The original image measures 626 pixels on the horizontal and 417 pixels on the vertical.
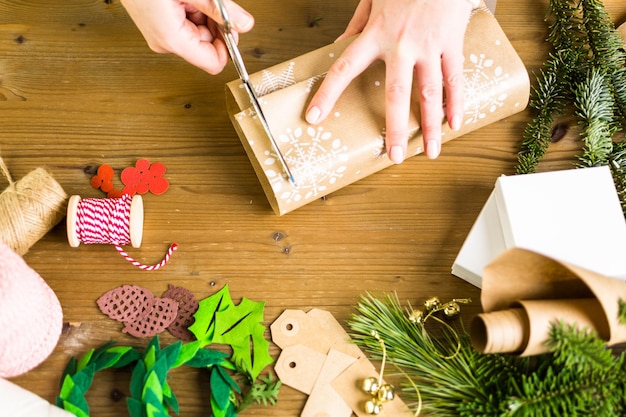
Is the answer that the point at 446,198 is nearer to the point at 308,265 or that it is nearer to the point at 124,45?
the point at 308,265

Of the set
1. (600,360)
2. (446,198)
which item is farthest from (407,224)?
(600,360)

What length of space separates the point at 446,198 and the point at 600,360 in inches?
14.5

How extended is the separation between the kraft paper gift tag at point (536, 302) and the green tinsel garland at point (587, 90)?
0.82 feet

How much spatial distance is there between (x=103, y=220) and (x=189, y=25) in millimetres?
328

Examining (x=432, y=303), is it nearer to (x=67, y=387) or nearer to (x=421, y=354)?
(x=421, y=354)

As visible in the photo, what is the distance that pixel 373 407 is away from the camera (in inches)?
32.8

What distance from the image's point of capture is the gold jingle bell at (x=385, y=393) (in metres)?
0.84

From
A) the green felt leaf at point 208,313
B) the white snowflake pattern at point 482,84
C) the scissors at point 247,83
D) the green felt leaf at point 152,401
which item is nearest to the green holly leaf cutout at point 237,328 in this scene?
the green felt leaf at point 208,313

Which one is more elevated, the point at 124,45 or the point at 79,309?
the point at 124,45

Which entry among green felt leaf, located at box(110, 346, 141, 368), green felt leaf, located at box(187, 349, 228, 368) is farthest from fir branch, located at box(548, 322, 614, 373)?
green felt leaf, located at box(110, 346, 141, 368)

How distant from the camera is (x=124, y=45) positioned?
3.57 feet

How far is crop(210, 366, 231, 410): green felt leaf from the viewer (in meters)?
0.83

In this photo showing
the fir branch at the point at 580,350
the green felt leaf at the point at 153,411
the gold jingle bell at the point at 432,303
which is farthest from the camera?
the gold jingle bell at the point at 432,303

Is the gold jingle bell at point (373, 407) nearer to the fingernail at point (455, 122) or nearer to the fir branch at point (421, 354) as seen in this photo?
the fir branch at point (421, 354)
